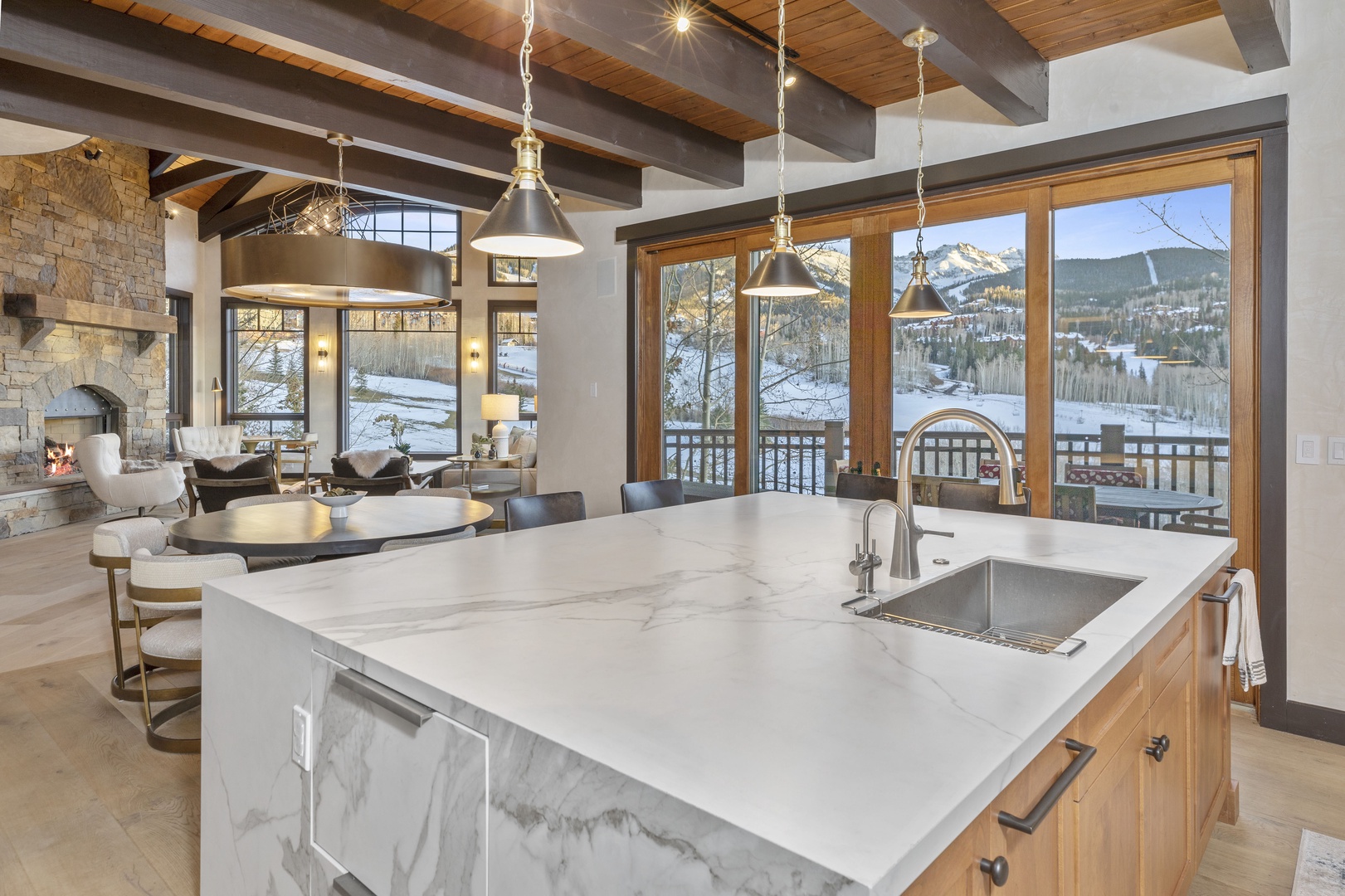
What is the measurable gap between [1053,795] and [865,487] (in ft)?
7.58

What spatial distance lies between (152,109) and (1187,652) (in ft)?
15.6

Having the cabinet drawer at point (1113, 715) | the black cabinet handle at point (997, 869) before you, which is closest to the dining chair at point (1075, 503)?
the cabinet drawer at point (1113, 715)

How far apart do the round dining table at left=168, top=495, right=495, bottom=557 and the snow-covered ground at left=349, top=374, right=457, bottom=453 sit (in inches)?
306

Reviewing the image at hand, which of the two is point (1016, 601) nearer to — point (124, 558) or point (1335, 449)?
point (1335, 449)

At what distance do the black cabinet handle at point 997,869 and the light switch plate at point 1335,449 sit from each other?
292 centimetres

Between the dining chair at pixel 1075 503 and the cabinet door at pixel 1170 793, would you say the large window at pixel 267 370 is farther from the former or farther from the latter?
the cabinet door at pixel 1170 793

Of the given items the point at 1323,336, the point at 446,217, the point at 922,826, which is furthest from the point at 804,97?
the point at 446,217

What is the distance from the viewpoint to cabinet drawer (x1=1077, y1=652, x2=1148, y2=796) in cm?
119

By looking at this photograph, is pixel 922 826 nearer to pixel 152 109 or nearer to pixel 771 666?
pixel 771 666

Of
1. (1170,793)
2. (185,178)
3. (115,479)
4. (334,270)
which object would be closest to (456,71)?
(334,270)

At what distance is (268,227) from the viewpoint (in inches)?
440

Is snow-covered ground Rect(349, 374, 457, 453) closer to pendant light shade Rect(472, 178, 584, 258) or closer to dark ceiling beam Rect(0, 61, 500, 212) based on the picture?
dark ceiling beam Rect(0, 61, 500, 212)

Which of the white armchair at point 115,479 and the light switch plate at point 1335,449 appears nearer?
the light switch plate at point 1335,449

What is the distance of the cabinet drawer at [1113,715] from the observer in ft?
3.91
